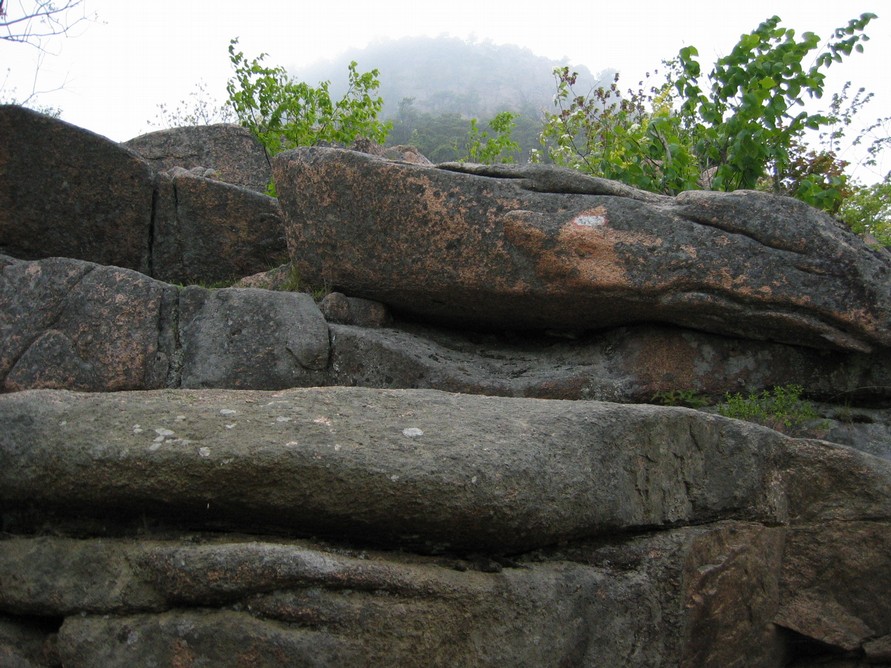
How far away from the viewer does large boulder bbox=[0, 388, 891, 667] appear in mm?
3551

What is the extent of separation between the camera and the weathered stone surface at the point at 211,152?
11.5 metres

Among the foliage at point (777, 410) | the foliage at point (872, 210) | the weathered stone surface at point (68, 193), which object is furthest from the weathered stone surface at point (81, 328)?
the foliage at point (872, 210)

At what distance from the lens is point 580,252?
6434 mm

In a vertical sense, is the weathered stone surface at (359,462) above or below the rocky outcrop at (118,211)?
below

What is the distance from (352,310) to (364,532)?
3.10 meters

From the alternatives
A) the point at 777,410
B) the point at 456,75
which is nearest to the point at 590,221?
the point at 777,410

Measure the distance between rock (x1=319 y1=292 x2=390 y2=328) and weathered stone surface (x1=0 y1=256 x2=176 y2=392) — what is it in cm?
117

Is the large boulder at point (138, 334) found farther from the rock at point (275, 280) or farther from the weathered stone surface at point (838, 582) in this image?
the weathered stone surface at point (838, 582)

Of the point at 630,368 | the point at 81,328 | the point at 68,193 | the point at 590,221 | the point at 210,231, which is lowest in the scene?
the point at 81,328

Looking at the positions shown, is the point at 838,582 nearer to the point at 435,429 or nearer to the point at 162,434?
the point at 435,429

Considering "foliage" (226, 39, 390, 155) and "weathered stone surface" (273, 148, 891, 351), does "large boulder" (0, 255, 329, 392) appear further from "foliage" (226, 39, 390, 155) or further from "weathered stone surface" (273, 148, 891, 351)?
"foliage" (226, 39, 390, 155)

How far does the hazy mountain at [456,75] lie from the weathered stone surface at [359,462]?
6929 cm

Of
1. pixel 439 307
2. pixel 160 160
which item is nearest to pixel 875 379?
pixel 439 307

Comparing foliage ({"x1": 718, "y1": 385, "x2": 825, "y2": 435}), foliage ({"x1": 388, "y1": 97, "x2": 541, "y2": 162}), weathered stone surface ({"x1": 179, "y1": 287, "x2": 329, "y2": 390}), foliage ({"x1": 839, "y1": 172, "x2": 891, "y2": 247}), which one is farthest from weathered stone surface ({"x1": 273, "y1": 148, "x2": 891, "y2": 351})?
foliage ({"x1": 388, "y1": 97, "x2": 541, "y2": 162})
